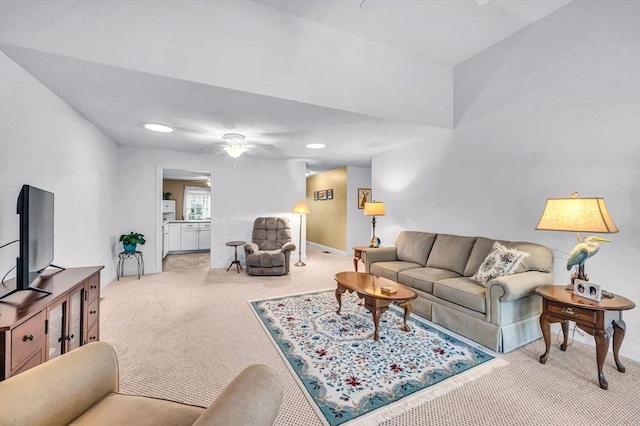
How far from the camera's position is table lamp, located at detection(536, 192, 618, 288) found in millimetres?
1992

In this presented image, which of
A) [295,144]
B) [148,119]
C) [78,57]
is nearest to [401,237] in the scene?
[295,144]

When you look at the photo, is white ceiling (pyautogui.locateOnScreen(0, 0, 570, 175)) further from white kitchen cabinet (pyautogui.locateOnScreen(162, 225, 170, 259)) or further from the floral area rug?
white kitchen cabinet (pyautogui.locateOnScreen(162, 225, 170, 259))

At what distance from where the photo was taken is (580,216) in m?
2.05

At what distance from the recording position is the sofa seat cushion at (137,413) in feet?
3.26

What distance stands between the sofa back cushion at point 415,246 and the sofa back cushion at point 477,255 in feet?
2.06

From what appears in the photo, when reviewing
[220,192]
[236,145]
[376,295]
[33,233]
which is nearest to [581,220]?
[376,295]

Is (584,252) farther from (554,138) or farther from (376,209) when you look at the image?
(376,209)

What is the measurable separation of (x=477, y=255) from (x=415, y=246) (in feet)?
2.89

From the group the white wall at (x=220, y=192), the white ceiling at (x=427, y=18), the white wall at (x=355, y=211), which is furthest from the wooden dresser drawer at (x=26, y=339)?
the white wall at (x=355, y=211)

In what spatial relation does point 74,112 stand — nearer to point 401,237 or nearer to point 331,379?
point 331,379

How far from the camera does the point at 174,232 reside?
23.2 feet

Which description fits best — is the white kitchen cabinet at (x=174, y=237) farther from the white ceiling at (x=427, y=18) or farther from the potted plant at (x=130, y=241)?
the white ceiling at (x=427, y=18)

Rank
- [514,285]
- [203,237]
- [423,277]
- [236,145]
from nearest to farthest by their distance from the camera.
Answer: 1. [514,285]
2. [423,277]
3. [236,145]
4. [203,237]

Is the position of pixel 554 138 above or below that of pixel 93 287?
above
